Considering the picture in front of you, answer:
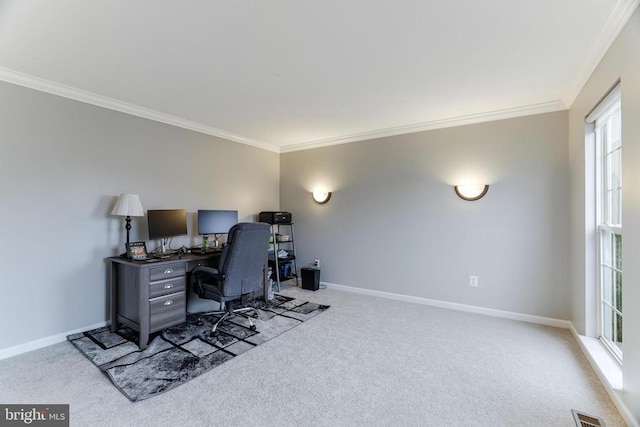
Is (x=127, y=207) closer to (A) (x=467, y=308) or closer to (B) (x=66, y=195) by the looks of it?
(B) (x=66, y=195)

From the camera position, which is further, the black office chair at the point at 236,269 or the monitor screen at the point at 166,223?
the monitor screen at the point at 166,223

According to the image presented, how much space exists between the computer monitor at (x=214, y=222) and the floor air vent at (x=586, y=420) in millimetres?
3650

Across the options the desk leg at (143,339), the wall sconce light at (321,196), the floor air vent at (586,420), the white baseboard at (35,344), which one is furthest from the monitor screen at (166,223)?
the floor air vent at (586,420)

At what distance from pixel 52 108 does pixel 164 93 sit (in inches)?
39.9

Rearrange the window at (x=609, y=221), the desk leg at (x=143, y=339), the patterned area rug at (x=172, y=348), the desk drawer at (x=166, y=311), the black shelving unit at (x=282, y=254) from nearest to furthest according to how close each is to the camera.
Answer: the patterned area rug at (x=172, y=348)
the window at (x=609, y=221)
the desk leg at (x=143, y=339)
the desk drawer at (x=166, y=311)
the black shelving unit at (x=282, y=254)

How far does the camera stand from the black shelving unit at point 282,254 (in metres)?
4.64

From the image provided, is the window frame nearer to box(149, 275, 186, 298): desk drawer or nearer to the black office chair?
the black office chair

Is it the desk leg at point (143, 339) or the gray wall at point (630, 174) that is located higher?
the gray wall at point (630, 174)

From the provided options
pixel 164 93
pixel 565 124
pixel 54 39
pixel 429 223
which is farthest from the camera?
pixel 429 223

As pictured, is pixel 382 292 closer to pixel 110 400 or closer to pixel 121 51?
pixel 110 400

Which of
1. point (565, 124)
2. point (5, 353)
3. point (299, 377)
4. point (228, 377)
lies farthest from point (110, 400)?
point (565, 124)

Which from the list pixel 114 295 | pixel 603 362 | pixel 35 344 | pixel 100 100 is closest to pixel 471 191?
pixel 603 362

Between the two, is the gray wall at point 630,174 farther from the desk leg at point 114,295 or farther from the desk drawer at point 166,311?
the desk leg at point 114,295

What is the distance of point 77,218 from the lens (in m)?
2.86
